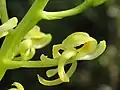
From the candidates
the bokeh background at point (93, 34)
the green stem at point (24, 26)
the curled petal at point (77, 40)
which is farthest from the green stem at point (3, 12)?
the bokeh background at point (93, 34)

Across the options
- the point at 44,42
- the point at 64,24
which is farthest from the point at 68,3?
the point at 44,42

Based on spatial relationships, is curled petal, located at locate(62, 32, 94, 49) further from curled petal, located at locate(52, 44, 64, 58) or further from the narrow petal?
the narrow petal

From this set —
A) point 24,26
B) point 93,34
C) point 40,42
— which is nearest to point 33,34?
point 40,42

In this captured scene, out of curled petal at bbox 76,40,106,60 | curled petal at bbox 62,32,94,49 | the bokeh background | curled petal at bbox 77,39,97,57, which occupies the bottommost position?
→ the bokeh background

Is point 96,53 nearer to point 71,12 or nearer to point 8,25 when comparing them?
point 71,12

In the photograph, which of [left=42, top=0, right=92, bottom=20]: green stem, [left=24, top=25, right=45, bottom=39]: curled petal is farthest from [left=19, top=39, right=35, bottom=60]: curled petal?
[left=42, top=0, right=92, bottom=20]: green stem

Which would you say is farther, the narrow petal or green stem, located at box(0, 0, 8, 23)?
green stem, located at box(0, 0, 8, 23)
